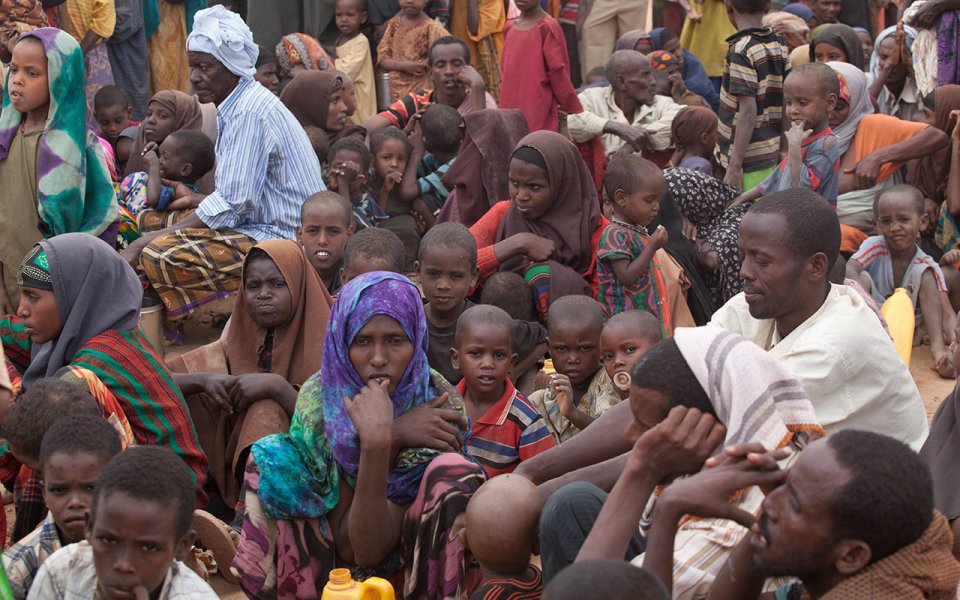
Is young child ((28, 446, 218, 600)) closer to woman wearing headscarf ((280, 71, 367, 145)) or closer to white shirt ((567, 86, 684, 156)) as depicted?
woman wearing headscarf ((280, 71, 367, 145))

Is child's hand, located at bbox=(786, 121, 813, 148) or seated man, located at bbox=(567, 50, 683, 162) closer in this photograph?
child's hand, located at bbox=(786, 121, 813, 148)

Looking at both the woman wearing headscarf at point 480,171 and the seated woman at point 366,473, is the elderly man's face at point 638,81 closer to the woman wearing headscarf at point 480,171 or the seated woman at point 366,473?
the woman wearing headscarf at point 480,171

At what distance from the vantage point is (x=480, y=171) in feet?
23.3

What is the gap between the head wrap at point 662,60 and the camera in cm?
988

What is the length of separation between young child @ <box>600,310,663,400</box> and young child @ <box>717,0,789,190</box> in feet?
10.0

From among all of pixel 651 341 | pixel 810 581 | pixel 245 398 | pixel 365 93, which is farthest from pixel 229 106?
pixel 810 581

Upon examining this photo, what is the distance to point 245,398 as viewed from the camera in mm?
4703

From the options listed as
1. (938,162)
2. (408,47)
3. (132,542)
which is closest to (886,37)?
(938,162)

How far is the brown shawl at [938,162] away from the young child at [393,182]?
3.26 metres

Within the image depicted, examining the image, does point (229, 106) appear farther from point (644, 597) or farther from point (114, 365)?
point (644, 597)

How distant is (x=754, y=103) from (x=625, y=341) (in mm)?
3477

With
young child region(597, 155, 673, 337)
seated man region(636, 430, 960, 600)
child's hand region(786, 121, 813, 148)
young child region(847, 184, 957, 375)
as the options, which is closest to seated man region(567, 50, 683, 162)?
child's hand region(786, 121, 813, 148)

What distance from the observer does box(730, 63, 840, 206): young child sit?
699 centimetres

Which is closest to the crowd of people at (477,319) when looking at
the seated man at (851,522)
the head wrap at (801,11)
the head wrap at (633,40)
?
the seated man at (851,522)
